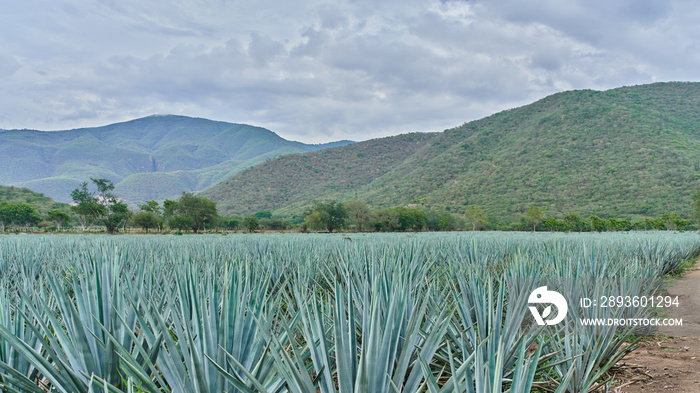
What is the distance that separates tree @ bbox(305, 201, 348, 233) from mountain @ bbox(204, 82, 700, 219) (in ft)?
45.5

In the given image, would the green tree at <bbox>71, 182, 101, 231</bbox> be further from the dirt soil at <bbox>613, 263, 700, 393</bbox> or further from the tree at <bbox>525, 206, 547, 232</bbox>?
the dirt soil at <bbox>613, 263, 700, 393</bbox>

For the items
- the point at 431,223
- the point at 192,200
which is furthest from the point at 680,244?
the point at 192,200

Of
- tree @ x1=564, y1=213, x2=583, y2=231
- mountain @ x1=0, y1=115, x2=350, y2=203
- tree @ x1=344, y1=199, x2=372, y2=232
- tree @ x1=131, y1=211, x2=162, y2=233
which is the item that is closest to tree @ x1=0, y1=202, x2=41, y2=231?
tree @ x1=131, y1=211, x2=162, y2=233

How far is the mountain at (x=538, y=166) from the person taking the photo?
44.9m

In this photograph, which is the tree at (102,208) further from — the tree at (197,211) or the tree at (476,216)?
the tree at (476,216)

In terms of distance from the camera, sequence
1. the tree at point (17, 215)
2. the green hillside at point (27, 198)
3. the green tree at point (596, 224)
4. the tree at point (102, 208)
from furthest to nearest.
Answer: the green hillside at point (27, 198) < the tree at point (17, 215) < the tree at point (102, 208) < the green tree at point (596, 224)

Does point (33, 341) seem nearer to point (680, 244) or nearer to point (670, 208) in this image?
point (680, 244)

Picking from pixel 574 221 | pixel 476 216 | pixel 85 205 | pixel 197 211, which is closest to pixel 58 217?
pixel 85 205

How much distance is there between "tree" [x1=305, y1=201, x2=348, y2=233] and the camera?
45.1 meters

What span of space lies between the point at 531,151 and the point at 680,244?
1960 inches

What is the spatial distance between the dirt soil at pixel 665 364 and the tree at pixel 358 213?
1603 inches

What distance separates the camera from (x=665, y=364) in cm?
323

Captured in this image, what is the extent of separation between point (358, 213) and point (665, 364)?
4380 cm

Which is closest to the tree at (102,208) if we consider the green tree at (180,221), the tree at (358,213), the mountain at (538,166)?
the green tree at (180,221)
